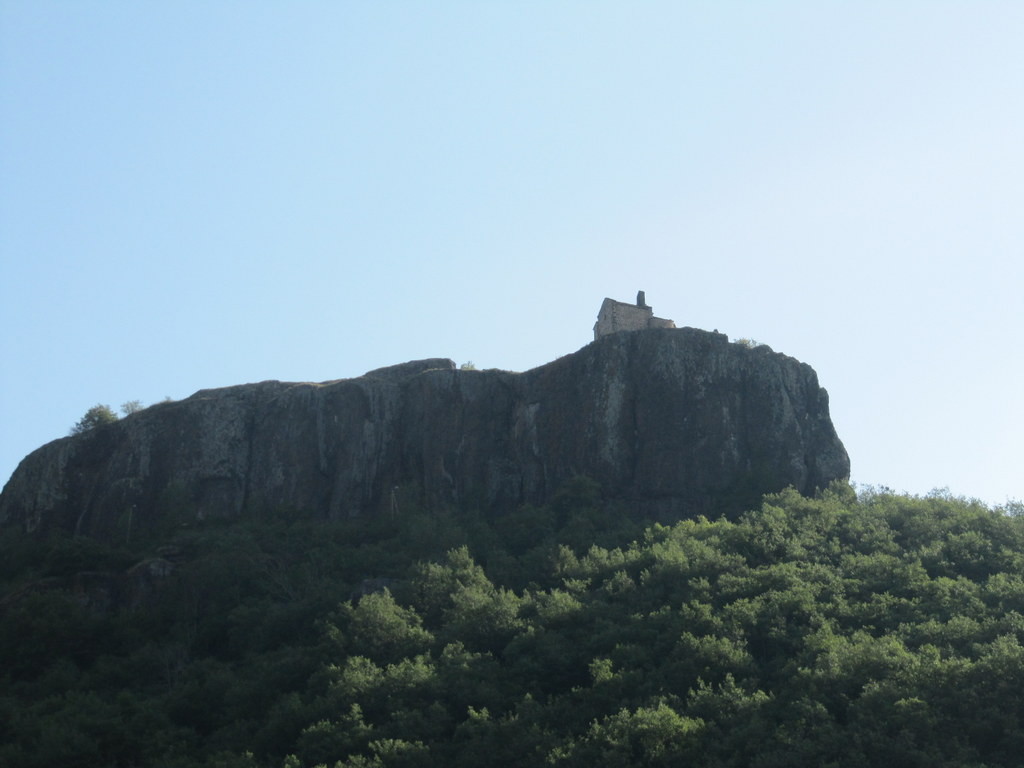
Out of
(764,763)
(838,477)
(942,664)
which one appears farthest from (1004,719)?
(838,477)

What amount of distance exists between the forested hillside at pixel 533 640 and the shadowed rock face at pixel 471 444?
2.39m

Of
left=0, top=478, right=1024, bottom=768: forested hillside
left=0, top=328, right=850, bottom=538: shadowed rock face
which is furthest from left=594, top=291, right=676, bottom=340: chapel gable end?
left=0, top=478, right=1024, bottom=768: forested hillside

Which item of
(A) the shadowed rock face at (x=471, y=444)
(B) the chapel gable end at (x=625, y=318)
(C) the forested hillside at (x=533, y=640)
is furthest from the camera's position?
(B) the chapel gable end at (x=625, y=318)

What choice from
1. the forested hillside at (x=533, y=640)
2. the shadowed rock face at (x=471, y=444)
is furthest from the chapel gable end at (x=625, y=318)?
the forested hillside at (x=533, y=640)

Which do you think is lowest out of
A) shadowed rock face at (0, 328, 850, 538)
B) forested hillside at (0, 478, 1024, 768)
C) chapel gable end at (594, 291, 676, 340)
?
forested hillside at (0, 478, 1024, 768)

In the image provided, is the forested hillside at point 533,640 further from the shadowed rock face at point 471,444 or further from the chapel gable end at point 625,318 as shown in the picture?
the chapel gable end at point 625,318

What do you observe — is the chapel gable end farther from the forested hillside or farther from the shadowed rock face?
the forested hillside

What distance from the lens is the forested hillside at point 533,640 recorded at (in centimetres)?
3725

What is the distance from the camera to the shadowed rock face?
6009 centimetres

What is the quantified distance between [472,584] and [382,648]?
20.9ft

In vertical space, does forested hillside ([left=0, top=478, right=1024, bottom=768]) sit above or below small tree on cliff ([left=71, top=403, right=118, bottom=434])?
below

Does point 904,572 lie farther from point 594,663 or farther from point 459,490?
point 459,490

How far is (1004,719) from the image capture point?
3556 centimetres

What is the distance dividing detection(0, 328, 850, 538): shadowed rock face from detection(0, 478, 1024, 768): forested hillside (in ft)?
7.83
